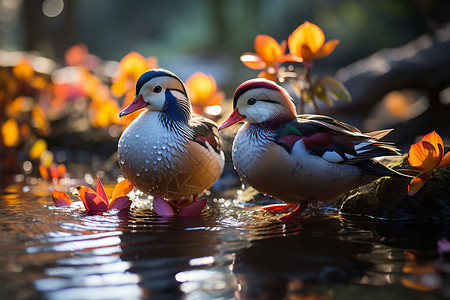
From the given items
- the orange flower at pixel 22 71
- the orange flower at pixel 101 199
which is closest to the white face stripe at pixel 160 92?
the orange flower at pixel 101 199

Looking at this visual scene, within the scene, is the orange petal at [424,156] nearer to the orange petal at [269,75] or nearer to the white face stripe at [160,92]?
the orange petal at [269,75]

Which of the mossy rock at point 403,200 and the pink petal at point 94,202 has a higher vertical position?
the pink petal at point 94,202

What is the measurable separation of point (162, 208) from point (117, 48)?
18.9m

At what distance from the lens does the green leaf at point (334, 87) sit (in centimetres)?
344

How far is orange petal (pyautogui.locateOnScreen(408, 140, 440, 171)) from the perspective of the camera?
8.85 feet

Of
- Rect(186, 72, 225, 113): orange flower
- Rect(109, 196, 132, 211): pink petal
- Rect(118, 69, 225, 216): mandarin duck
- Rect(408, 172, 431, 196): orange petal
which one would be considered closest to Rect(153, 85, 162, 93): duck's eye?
Rect(118, 69, 225, 216): mandarin duck

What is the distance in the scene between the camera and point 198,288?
190cm

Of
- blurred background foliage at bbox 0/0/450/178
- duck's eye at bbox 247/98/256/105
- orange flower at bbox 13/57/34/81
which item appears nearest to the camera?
duck's eye at bbox 247/98/256/105

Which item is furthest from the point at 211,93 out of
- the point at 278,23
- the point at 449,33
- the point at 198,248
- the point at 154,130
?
the point at 278,23

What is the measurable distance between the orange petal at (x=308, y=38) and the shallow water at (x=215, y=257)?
47.7 inches

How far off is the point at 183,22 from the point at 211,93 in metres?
17.7

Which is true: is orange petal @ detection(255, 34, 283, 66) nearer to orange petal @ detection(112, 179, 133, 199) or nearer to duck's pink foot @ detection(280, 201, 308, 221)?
duck's pink foot @ detection(280, 201, 308, 221)

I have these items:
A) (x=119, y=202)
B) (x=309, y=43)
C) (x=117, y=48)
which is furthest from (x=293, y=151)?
(x=117, y=48)

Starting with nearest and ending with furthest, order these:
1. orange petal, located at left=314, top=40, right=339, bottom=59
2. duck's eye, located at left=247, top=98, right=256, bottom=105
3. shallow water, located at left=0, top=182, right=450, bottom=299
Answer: shallow water, located at left=0, top=182, right=450, bottom=299, duck's eye, located at left=247, top=98, right=256, bottom=105, orange petal, located at left=314, top=40, right=339, bottom=59
